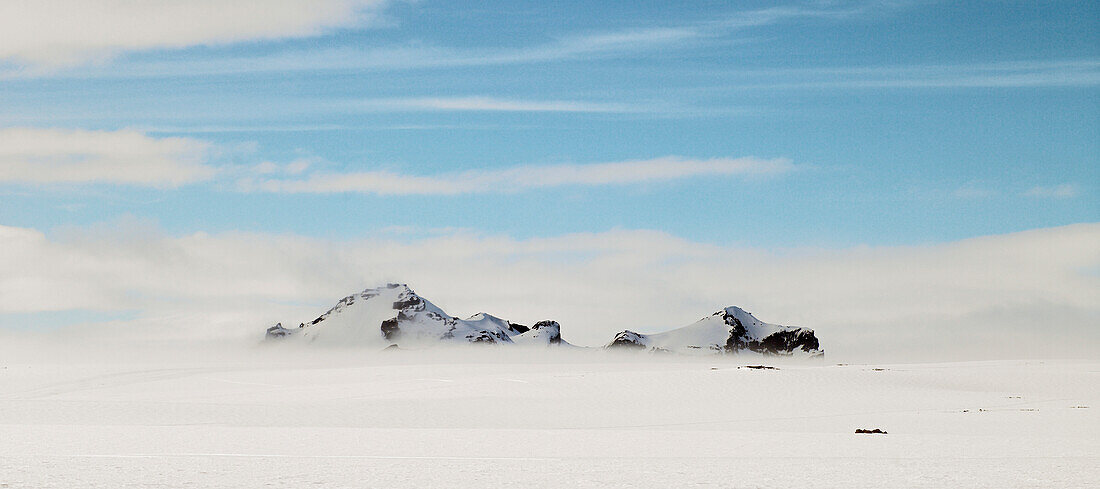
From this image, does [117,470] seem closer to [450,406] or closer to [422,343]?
[450,406]

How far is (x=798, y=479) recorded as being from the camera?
1384 centimetres

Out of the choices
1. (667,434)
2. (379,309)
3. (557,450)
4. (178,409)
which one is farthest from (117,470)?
(379,309)

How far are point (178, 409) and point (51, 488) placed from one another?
64.9 feet

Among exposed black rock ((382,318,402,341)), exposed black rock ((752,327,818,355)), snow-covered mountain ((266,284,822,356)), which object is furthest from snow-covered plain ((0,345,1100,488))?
exposed black rock ((382,318,402,341))

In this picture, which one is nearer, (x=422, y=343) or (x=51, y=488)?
(x=51, y=488)

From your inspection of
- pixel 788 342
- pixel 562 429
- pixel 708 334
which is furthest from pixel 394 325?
pixel 562 429

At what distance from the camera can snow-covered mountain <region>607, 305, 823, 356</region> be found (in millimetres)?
155125

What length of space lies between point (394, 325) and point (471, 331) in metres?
19.0

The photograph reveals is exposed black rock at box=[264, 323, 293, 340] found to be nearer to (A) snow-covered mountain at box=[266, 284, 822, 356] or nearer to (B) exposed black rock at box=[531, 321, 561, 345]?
(A) snow-covered mountain at box=[266, 284, 822, 356]

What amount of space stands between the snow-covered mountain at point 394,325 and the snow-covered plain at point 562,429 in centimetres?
11083

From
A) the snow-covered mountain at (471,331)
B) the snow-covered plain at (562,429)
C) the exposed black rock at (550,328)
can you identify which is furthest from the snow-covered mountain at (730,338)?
the snow-covered plain at (562,429)

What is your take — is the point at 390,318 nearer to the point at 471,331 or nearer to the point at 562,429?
the point at 471,331

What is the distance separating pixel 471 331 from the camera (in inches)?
6407

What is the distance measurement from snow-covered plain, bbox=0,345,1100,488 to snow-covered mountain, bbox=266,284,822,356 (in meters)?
101
